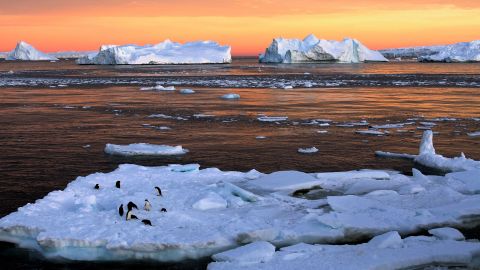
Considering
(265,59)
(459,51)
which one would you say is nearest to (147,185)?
(265,59)

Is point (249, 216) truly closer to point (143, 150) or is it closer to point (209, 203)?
point (209, 203)

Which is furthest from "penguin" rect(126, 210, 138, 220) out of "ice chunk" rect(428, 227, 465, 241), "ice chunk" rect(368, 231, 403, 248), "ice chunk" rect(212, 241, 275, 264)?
"ice chunk" rect(428, 227, 465, 241)

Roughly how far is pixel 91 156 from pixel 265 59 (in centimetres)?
9869

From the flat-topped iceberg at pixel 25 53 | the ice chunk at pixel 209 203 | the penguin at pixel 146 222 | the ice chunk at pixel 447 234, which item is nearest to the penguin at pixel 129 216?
the penguin at pixel 146 222

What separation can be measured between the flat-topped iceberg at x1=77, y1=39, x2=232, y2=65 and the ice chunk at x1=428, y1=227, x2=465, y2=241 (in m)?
89.6

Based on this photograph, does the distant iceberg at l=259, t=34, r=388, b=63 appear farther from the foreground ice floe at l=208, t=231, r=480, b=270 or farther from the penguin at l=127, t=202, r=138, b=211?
the foreground ice floe at l=208, t=231, r=480, b=270

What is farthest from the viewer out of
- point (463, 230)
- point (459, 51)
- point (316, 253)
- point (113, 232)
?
point (459, 51)

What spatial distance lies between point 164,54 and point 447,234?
3749 inches

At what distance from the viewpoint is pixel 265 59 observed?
111375 millimetres

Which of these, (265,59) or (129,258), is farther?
(265,59)

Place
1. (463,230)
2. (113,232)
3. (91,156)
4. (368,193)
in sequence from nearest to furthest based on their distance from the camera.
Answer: (113,232) < (463,230) < (368,193) < (91,156)

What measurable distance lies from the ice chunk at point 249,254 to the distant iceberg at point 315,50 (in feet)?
262

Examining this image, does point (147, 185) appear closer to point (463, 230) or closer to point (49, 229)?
point (49, 229)

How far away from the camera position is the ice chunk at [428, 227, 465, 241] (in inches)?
317
